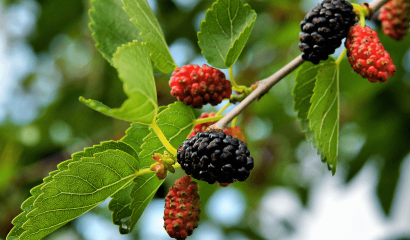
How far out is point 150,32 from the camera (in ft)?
2.55

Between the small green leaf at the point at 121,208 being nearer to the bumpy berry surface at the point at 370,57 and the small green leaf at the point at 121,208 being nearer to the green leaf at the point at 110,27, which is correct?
the green leaf at the point at 110,27

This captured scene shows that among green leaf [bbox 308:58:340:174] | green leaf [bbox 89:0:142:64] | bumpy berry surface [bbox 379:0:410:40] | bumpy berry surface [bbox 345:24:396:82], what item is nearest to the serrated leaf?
green leaf [bbox 308:58:340:174]

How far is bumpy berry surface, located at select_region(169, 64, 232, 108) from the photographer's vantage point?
0.78m

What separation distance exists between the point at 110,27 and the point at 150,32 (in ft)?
0.51

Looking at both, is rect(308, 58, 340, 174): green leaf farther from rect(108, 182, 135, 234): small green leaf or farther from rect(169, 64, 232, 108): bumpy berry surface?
rect(108, 182, 135, 234): small green leaf

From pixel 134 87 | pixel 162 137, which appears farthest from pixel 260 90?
pixel 134 87

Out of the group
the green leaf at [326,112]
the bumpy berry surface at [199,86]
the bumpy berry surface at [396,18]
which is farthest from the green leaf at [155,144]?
the bumpy berry surface at [396,18]

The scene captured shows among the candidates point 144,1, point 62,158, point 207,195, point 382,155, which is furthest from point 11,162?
point 382,155

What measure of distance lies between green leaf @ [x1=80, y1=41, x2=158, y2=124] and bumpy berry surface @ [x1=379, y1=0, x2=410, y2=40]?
30.8 inches

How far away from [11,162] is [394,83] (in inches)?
78.1

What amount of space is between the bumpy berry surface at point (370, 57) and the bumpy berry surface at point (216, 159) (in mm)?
289

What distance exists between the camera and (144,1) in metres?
0.83

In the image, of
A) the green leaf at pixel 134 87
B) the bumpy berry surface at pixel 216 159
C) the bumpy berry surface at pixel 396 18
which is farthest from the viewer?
the bumpy berry surface at pixel 396 18

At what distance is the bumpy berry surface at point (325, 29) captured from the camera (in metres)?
0.76
